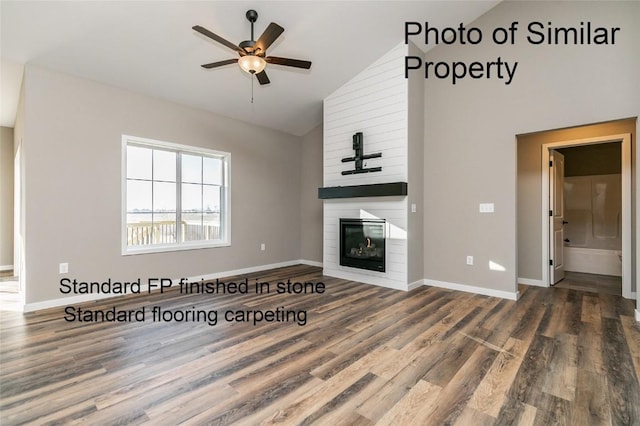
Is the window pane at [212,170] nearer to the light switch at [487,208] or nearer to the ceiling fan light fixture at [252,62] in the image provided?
the ceiling fan light fixture at [252,62]

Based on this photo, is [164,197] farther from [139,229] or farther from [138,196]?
[139,229]

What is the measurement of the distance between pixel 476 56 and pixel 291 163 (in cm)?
366

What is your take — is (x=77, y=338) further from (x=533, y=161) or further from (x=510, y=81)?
(x=533, y=161)

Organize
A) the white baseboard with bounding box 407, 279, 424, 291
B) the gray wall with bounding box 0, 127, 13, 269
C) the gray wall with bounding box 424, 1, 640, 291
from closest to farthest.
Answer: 1. the gray wall with bounding box 424, 1, 640, 291
2. the white baseboard with bounding box 407, 279, 424, 291
3. the gray wall with bounding box 0, 127, 13, 269

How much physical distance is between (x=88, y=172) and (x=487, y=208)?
16.9 ft

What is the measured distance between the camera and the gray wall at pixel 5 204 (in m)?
5.62

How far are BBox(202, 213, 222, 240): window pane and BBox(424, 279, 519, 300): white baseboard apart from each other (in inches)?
138

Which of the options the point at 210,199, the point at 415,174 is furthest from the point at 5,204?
the point at 415,174

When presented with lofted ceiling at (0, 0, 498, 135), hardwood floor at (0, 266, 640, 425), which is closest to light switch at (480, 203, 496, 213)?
hardwood floor at (0, 266, 640, 425)

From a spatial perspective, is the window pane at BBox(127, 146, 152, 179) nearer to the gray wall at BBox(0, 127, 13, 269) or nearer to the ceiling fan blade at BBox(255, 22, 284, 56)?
the ceiling fan blade at BBox(255, 22, 284, 56)

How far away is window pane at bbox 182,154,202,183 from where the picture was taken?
485 centimetres

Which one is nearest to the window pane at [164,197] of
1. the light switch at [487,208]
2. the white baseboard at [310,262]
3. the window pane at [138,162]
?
the window pane at [138,162]

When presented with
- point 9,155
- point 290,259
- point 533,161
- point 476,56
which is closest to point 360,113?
point 476,56

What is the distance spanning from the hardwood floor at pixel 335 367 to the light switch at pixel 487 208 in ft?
4.21
